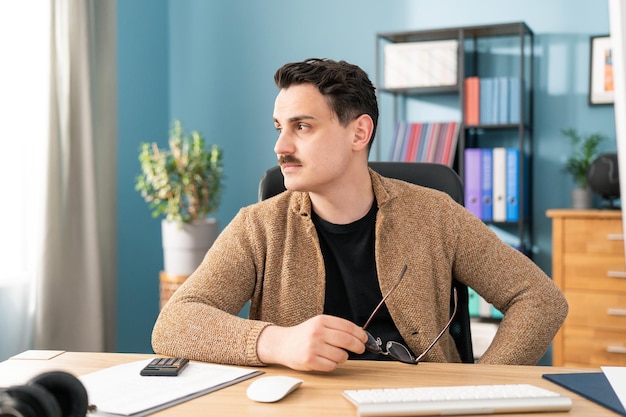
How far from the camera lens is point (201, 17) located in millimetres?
4160

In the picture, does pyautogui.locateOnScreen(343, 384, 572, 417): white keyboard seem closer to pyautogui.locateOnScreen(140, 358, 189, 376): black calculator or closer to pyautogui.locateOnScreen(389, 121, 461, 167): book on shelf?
pyautogui.locateOnScreen(140, 358, 189, 376): black calculator

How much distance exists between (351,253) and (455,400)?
66 centimetres

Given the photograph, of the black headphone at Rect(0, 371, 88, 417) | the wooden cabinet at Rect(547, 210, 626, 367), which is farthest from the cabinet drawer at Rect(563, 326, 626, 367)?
the black headphone at Rect(0, 371, 88, 417)

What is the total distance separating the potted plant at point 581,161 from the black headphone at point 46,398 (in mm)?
2837

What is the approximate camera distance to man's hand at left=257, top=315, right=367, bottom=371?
3.83 ft

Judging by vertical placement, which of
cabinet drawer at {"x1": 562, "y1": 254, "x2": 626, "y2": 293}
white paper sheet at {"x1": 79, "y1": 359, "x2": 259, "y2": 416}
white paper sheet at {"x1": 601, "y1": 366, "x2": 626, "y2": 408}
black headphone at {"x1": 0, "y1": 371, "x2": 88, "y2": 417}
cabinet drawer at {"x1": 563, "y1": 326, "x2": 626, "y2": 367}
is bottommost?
cabinet drawer at {"x1": 563, "y1": 326, "x2": 626, "y2": 367}

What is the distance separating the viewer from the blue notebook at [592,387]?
102 cm

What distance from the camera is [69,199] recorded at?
3.27 meters

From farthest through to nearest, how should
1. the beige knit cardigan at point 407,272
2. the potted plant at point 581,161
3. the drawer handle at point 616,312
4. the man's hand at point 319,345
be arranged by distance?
1. the potted plant at point 581,161
2. the drawer handle at point 616,312
3. the beige knit cardigan at point 407,272
4. the man's hand at point 319,345

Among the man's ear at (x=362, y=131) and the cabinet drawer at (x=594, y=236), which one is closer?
the man's ear at (x=362, y=131)

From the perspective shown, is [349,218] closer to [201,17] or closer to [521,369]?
[521,369]

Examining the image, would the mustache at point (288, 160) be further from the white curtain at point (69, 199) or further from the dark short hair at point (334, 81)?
the white curtain at point (69, 199)

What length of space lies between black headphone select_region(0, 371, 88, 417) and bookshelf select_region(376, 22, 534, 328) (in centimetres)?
275

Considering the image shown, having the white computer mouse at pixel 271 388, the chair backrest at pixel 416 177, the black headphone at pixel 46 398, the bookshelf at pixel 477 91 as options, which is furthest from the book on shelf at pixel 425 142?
the black headphone at pixel 46 398
